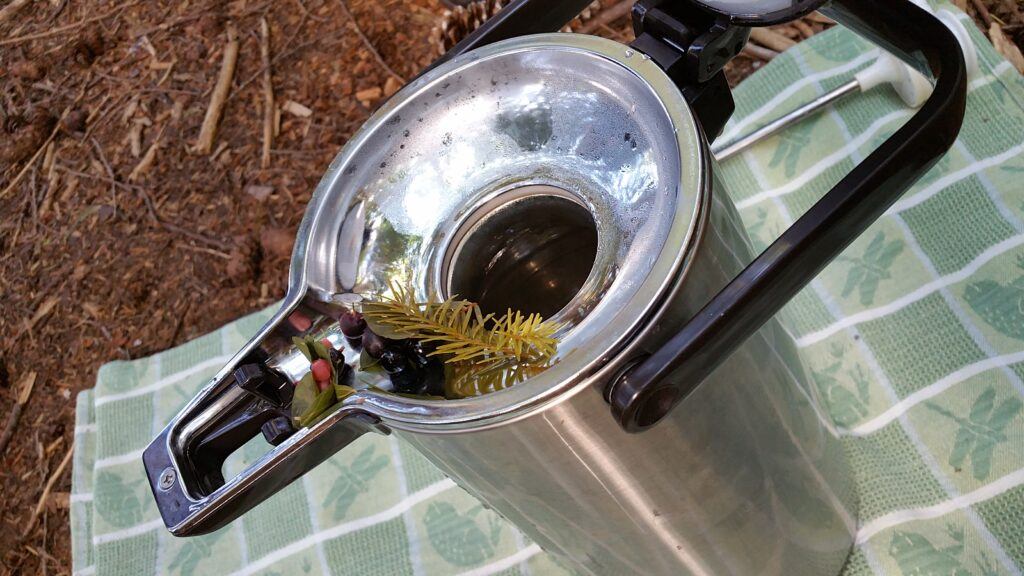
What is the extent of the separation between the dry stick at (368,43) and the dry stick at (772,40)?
0.51 metres

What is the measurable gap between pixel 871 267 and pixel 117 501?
86cm

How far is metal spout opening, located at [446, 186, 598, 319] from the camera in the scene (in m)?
0.57

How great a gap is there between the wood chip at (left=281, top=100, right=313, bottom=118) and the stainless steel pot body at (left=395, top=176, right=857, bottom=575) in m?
0.91

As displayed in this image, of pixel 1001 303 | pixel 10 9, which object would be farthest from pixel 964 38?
pixel 10 9

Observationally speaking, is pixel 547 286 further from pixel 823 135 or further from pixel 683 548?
pixel 823 135

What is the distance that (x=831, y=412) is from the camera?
85 centimetres

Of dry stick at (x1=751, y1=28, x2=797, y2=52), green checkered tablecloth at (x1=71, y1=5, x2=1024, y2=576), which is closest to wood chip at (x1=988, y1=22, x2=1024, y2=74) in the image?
green checkered tablecloth at (x1=71, y1=5, x2=1024, y2=576)

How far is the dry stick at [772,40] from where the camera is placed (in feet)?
3.81

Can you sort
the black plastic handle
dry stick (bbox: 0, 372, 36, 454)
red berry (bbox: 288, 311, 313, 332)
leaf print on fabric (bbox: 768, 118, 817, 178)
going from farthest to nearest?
dry stick (bbox: 0, 372, 36, 454)
leaf print on fabric (bbox: 768, 118, 817, 178)
red berry (bbox: 288, 311, 313, 332)
the black plastic handle

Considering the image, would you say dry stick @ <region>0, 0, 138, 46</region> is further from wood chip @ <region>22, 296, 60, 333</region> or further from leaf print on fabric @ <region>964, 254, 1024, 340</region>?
leaf print on fabric @ <region>964, 254, 1024, 340</region>

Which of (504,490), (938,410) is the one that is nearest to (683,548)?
(504,490)

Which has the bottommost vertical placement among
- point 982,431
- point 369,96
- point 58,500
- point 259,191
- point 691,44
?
point 58,500

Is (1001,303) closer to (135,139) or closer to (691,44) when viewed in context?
(691,44)

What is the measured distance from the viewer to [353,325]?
51 cm
